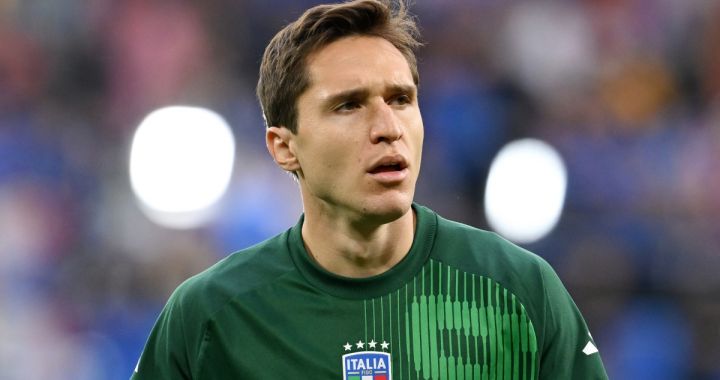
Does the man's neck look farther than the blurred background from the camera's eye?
No

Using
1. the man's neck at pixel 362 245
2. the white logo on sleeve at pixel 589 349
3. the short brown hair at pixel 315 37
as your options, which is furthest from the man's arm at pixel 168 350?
the white logo on sleeve at pixel 589 349

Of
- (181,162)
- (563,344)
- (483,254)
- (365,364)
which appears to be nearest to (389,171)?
(483,254)

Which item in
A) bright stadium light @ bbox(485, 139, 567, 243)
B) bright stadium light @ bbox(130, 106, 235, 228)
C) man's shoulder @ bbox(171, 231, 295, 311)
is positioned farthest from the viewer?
bright stadium light @ bbox(130, 106, 235, 228)

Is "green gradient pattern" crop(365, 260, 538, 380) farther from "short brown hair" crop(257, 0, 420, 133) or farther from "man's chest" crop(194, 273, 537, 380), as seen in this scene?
"short brown hair" crop(257, 0, 420, 133)

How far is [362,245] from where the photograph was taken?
279cm

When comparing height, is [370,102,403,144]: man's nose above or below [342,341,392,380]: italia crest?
above

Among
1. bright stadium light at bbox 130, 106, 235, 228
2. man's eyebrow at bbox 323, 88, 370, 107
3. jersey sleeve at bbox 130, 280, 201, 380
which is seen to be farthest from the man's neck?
bright stadium light at bbox 130, 106, 235, 228

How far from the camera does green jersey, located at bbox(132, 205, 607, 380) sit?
8.71 feet

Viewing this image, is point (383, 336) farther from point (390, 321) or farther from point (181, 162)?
point (181, 162)

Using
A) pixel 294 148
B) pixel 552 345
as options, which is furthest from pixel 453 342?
pixel 294 148

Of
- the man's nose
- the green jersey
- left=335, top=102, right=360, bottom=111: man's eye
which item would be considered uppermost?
left=335, top=102, right=360, bottom=111: man's eye

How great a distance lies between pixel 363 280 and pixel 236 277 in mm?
388

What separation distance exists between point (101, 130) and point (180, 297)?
13.1 ft

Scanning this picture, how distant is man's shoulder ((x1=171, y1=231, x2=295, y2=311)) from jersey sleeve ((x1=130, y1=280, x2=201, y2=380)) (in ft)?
0.12
